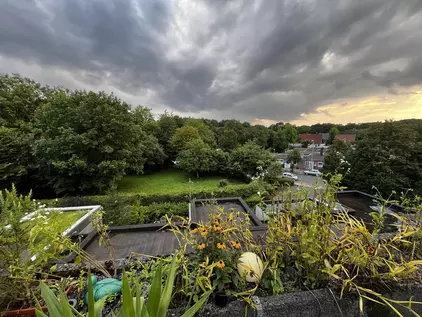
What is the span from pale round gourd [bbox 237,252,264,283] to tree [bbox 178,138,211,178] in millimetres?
13669

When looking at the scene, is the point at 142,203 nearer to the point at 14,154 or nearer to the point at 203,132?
the point at 14,154

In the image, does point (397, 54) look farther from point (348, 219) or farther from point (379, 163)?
point (379, 163)

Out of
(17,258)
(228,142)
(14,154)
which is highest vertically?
(228,142)

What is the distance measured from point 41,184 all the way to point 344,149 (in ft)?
74.6

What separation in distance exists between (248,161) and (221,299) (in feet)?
46.2

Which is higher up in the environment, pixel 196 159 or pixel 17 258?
pixel 17 258

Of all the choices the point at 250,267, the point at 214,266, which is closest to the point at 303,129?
the point at 250,267

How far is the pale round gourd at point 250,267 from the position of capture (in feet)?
3.57

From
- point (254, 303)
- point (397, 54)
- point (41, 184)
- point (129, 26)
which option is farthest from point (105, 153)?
point (397, 54)

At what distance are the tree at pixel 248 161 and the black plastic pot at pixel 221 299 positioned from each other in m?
13.6

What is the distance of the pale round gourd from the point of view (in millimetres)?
1087

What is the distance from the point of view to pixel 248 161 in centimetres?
1464

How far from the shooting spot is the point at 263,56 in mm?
6004

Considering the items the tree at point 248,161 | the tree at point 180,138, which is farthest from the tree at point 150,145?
the tree at point 248,161
